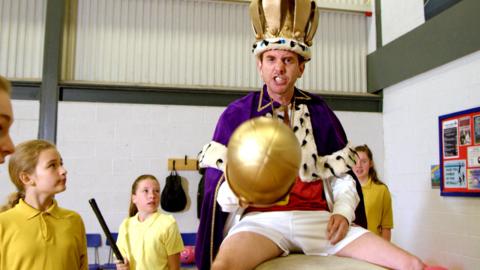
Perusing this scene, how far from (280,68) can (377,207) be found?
2423 mm

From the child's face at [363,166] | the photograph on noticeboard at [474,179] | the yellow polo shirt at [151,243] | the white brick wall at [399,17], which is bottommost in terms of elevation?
the yellow polo shirt at [151,243]

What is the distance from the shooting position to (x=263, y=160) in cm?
74

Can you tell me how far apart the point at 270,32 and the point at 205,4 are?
3556 mm

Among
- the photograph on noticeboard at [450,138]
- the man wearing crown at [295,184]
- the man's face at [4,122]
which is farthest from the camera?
the photograph on noticeboard at [450,138]

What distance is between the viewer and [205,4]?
484cm

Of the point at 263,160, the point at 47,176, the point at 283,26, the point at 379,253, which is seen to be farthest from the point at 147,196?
the point at 263,160

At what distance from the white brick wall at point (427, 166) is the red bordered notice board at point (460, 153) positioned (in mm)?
79

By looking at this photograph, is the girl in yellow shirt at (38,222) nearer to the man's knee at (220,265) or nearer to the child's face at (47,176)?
the child's face at (47,176)

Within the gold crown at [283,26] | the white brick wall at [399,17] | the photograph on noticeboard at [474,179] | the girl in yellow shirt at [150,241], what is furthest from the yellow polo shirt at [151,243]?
the white brick wall at [399,17]

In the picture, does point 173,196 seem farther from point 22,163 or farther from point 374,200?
point 22,163

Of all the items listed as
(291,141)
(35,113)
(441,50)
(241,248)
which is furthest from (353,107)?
(291,141)

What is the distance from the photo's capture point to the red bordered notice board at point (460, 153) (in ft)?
11.3

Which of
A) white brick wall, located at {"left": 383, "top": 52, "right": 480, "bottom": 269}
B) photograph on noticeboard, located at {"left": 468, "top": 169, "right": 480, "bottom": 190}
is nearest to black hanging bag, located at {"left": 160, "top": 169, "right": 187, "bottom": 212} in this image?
white brick wall, located at {"left": 383, "top": 52, "right": 480, "bottom": 269}

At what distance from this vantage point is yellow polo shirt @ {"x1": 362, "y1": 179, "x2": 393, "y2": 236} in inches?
138
